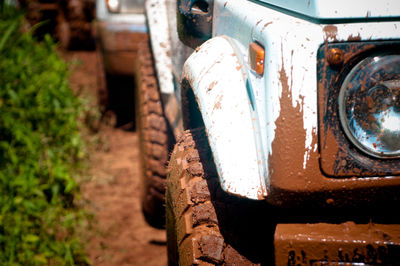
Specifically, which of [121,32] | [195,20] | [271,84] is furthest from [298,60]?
[121,32]

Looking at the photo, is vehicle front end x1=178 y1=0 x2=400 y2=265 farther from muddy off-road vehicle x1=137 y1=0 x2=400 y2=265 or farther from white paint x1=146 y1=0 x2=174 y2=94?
white paint x1=146 y1=0 x2=174 y2=94

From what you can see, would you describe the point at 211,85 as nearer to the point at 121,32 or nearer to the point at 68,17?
the point at 121,32

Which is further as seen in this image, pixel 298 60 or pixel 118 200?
pixel 118 200

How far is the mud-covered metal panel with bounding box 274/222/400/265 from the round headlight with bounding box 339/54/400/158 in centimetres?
18

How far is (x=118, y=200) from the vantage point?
114 inches

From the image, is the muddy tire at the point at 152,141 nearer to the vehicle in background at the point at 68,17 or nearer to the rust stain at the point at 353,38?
the rust stain at the point at 353,38

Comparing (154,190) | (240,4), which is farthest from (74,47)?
(240,4)

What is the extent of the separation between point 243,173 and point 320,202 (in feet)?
0.63

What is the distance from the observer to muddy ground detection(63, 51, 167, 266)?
2.26m

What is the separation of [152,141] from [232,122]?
3.98ft

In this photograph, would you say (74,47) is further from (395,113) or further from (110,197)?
(395,113)

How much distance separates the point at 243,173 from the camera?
3.47ft

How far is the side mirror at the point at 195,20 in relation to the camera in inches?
56.3

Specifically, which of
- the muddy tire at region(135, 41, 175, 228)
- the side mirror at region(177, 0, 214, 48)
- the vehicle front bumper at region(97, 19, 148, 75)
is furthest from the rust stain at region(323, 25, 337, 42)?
the vehicle front bumper at region(97, 19, 148, 75)
